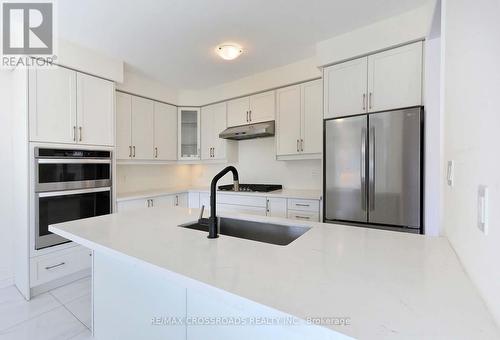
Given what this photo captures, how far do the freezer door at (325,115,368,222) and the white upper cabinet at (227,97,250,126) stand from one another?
143 cm

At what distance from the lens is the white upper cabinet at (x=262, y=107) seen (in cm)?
328

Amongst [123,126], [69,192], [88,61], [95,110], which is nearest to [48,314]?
[69,192]

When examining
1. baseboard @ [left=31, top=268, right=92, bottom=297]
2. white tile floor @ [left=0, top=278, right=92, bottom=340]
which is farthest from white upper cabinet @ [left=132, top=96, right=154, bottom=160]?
→ white tile floor @ [left=0, top=278, right=92, bottom=340]

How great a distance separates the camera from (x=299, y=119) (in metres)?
3.05

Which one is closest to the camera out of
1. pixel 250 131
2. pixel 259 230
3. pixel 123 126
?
pixel 259 230

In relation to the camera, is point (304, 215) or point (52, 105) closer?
point (52, 105)

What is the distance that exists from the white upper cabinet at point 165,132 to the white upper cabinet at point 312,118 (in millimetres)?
2148

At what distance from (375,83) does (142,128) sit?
303cm

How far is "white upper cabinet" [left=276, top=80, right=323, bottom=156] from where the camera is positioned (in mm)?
2912

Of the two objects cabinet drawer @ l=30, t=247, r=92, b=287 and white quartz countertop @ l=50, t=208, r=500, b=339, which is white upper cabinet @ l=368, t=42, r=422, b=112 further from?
cabinet drawer @ l=30, t=247, r=92, b=287

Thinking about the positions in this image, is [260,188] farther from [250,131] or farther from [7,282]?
[7,282]

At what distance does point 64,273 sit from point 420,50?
404 centimetres

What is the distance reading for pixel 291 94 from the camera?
10.2 feet

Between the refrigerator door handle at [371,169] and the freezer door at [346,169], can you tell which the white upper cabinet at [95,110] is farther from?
the refrigerator door handle at [371,169]
